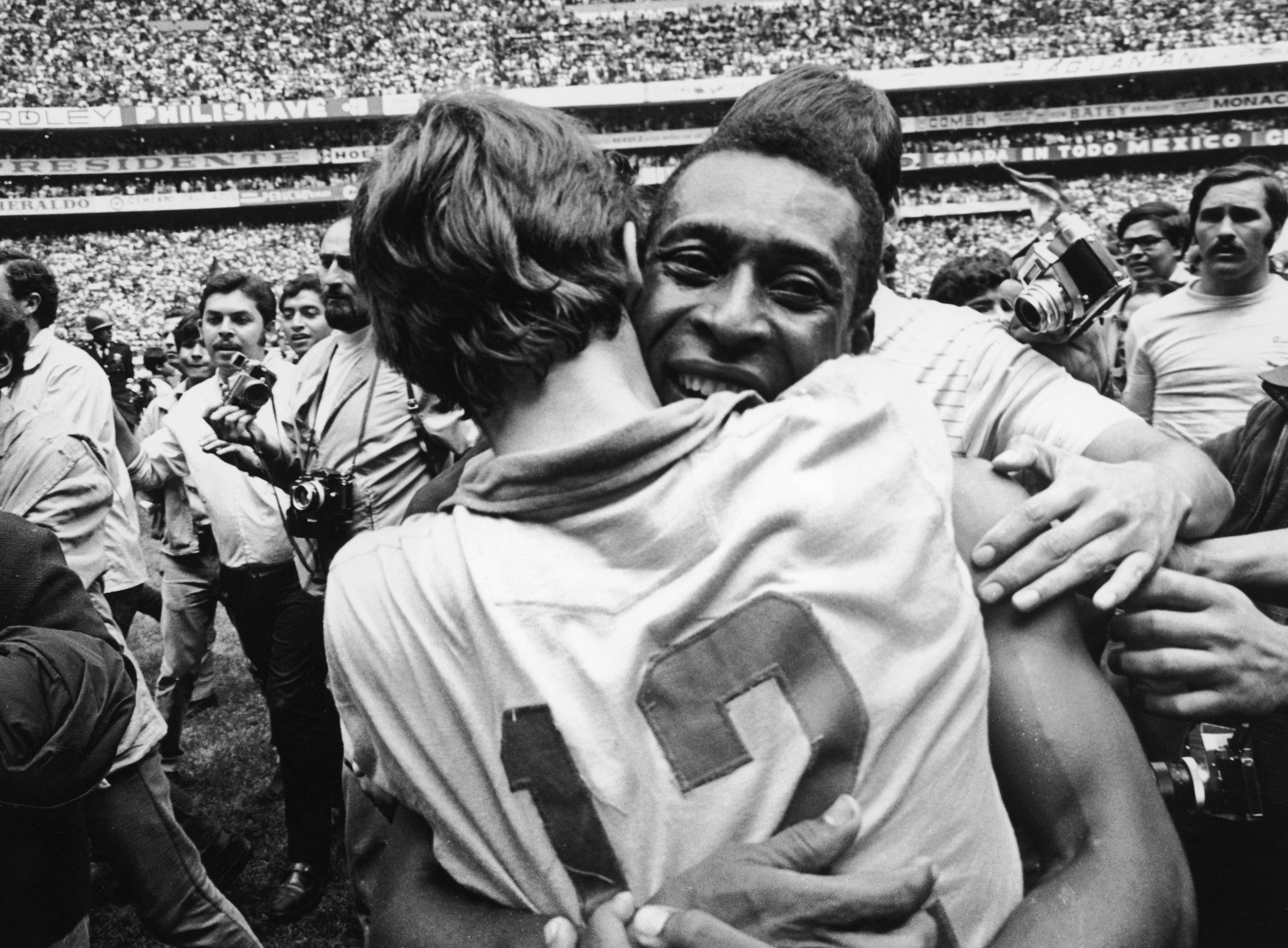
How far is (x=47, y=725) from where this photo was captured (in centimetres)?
195

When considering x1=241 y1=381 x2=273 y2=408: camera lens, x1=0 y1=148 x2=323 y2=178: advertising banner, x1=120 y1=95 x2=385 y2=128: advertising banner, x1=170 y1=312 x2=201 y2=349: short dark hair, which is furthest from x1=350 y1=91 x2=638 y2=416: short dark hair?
x1=0 y1=148 x2=323 y2=178: advertising banner

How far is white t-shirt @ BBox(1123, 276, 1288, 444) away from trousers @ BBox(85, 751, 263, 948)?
4.09 m

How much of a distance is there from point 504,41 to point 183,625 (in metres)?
24.5

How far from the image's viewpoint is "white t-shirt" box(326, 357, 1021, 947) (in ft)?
3.17

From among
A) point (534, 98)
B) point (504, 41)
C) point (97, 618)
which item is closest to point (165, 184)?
point (504, 41)

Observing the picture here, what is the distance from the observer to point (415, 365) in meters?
1.25

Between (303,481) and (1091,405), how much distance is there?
107 inches

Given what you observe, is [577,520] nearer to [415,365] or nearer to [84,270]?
[415,365]

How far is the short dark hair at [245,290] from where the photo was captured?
16.6 ft

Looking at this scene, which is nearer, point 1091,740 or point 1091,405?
point 1091,740

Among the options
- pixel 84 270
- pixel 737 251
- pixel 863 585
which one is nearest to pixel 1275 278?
pixel 737 251

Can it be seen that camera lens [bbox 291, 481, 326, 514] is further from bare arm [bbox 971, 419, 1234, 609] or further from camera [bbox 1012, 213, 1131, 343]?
bare arm [bbox 971, 419, 1234, 609]

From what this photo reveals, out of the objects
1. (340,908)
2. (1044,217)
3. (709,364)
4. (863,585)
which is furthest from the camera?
(340,908)

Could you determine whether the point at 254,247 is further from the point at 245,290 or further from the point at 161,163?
the point at 245,290
